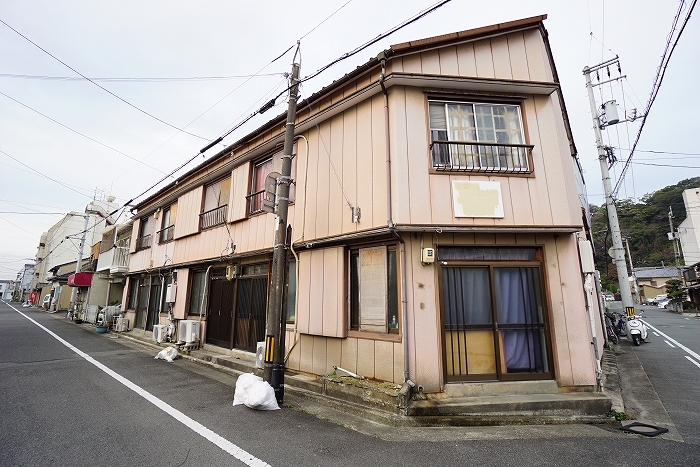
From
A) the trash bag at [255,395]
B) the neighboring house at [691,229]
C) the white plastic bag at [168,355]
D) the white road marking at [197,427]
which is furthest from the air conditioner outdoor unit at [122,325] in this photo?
the neighboring house at [691,229]

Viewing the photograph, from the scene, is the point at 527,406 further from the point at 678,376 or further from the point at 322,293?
the point at 678,376

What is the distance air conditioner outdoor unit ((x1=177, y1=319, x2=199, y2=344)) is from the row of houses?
4643mm

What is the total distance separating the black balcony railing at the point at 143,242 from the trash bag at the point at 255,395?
1261 centimetres

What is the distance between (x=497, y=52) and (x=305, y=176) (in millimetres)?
5091

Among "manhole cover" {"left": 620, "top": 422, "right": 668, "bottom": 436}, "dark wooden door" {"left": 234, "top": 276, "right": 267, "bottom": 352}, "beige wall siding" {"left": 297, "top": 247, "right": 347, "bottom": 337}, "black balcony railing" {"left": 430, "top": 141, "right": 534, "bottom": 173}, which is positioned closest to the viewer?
"manhole cover" {"left": 620, "top": 422, "right": 668, "bottom": 436}

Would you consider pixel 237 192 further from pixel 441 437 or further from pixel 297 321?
pixel 441 437

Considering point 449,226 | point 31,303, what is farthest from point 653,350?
point 31,303

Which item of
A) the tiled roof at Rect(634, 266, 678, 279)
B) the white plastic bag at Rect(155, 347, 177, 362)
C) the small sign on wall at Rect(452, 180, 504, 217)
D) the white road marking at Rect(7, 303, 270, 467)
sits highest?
the tiled roof at Rect(634, 266, 678, 279)

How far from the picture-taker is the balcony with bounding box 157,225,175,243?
14048 mm

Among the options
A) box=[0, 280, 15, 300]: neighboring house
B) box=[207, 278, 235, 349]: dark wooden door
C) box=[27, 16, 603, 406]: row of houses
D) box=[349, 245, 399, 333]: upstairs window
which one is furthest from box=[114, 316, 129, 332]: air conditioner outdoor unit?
box=[0, 280, 15, 300]: neighboring house

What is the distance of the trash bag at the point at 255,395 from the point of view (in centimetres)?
539

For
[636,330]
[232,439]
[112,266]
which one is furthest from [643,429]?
[112,266]

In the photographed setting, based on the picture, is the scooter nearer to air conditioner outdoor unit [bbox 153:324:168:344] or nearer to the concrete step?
the concrete step

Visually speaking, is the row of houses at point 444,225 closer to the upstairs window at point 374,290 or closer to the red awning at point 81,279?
the upstairs window at point 374,290
